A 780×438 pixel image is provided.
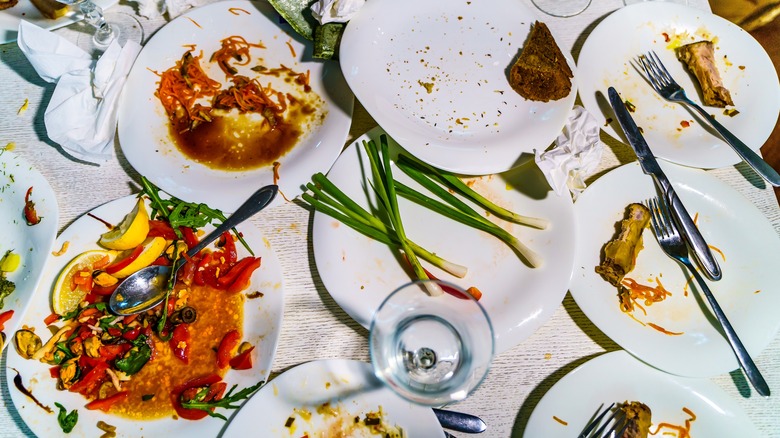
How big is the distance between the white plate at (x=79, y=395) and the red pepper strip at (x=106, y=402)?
0.05 feet

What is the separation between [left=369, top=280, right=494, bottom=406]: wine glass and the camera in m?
1.25

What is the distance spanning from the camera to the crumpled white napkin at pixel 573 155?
4.91 ft

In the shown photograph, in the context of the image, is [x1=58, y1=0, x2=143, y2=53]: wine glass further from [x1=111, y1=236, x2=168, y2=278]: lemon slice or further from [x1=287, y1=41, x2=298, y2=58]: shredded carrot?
[x1=111, y1=236, x2=168, y2=278]: lemon slice

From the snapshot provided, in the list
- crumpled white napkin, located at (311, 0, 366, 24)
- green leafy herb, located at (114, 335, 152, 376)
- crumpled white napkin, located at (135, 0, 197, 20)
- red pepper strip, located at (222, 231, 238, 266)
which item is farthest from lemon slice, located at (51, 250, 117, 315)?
crumpled white napkin, located at (311, 0, 366, 24)

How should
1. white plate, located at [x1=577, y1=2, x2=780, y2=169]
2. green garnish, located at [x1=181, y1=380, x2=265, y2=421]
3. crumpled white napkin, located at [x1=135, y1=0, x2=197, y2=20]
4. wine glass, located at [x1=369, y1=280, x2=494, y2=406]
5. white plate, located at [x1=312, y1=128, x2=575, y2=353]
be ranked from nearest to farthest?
1. wine glass, located at [x1=369, y1=280, x2=494, y2=406]
2. green garnish, located at [x1=181, y1=380, x2=265, y2=421]
3. white plate, located at [x1=312, y1=128, x2=575, y2=353]
4. white plate, located at [x1=577, y1=2, x2=780, y2=169]
5. crumpled white napkin, located at [x1=135, y1=0, x2=197, y2=20]

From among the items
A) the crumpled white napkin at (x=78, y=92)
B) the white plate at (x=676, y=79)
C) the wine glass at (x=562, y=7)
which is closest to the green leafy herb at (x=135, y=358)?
the crumpled white napkin at (x=78, y=92)

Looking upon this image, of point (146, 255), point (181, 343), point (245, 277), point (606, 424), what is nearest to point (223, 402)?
point (181, 343)

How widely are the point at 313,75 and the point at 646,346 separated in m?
1.29

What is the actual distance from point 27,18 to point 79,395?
126 centimetres

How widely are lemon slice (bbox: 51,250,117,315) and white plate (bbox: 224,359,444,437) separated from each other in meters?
0.59

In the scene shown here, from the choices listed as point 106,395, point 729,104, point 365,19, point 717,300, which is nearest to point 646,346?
point 717,300

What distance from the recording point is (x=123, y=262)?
1.53m

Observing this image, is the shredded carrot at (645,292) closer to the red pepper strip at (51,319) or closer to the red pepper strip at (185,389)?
the red pepper strip at (185,389)

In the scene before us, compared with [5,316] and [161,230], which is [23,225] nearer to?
[5,316]
